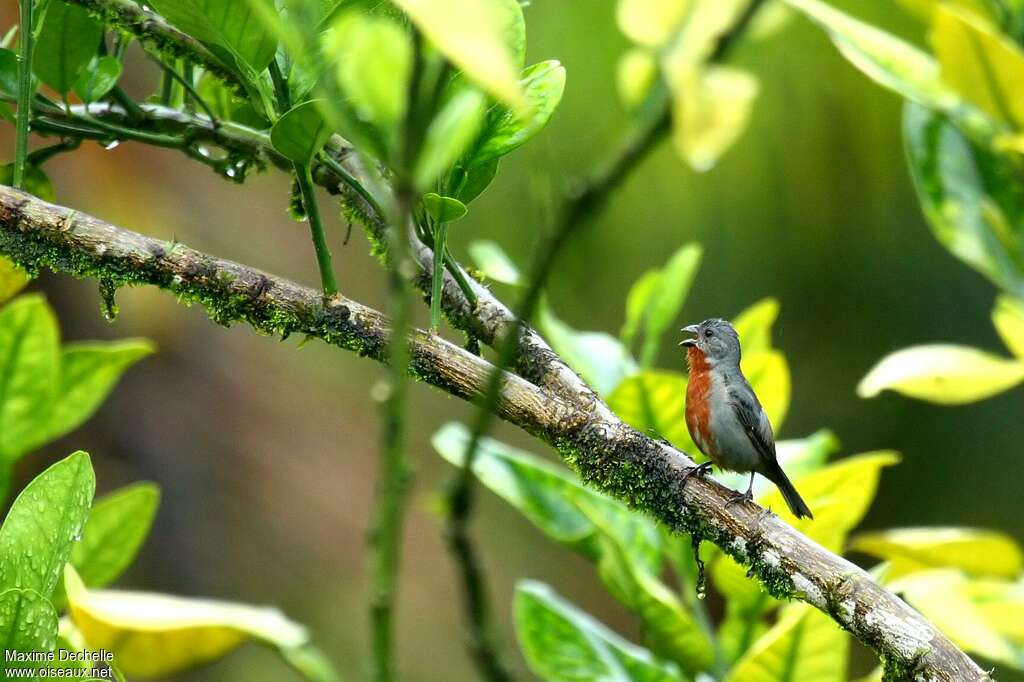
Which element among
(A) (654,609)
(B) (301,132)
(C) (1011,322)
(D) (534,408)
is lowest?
(A) (654,609)

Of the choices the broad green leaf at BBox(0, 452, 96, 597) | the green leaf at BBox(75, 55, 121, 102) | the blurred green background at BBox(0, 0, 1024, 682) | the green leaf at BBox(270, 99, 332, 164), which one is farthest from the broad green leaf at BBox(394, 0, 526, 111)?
the blurred green background at BBox(0, 0, 1024, 682)

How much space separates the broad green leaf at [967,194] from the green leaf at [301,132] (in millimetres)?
885

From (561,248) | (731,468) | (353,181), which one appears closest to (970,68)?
(731,468)

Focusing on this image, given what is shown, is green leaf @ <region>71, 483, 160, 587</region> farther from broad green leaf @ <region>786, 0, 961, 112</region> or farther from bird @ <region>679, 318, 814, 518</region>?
broad green leaf @ <region>786, 0, 961, 112</region>

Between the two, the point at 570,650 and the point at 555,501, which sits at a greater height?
the point at 555,501

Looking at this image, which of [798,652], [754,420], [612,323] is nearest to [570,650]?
[798,652]

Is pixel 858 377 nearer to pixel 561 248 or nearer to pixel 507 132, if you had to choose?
pixel 507 132

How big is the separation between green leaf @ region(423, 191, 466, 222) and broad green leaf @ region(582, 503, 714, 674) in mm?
441

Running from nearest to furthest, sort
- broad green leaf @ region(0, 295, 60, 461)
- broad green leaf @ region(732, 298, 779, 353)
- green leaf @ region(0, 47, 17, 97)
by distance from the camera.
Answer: green leaf @ region(0, 47, 17, 97) < broad green leaf @ region(0, 295, 60, 461) < broad green leaf @ region(732, 298, 779, 353)

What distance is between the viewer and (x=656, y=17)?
418mm

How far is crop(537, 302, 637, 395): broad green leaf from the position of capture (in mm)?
1248

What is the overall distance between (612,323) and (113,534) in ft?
6.31

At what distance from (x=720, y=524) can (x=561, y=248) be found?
1.55 ft

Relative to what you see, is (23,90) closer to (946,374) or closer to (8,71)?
(8,71)
